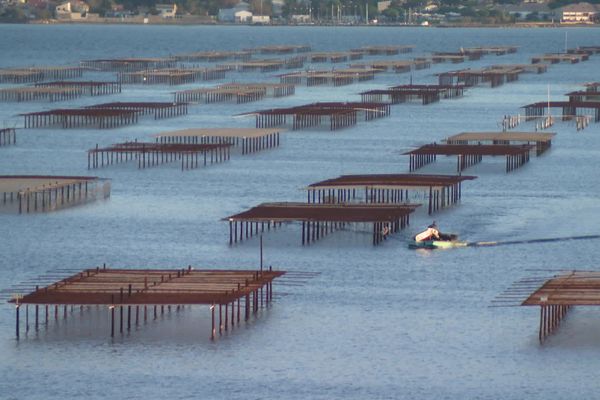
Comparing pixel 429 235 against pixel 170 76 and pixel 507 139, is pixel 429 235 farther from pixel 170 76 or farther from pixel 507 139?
pixel 170 76

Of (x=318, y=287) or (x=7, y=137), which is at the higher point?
(x=7, y=137)

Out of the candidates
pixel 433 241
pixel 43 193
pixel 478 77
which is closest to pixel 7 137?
pixel 43 193

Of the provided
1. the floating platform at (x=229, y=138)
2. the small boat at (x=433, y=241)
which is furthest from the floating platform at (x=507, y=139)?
the small boat at (x=433, y=241)

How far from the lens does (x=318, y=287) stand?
2218 inches

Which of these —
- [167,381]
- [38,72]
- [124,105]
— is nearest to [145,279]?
[167,381]

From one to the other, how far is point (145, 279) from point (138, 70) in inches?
5136

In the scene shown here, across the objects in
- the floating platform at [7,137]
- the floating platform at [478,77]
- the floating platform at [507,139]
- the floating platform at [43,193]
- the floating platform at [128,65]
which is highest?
the floating platform at [128,65]

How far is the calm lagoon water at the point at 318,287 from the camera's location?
146 feet

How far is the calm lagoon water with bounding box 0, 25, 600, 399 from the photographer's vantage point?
44375 mm

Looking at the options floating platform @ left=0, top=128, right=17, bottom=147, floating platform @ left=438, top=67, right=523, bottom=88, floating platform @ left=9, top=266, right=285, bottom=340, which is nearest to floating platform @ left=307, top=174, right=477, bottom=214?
floating platform @ left=9, top=266, right=285, bottom=340

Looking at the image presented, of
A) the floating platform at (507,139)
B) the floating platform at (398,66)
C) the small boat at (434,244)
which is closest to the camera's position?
the small boat at (434,244)

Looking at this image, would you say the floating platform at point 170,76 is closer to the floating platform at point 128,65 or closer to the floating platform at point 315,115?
the floating platform at point 128,65

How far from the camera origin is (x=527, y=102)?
5221 inches

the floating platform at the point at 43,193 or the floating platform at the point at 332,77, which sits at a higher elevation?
the floating platform at the point at 332,77
